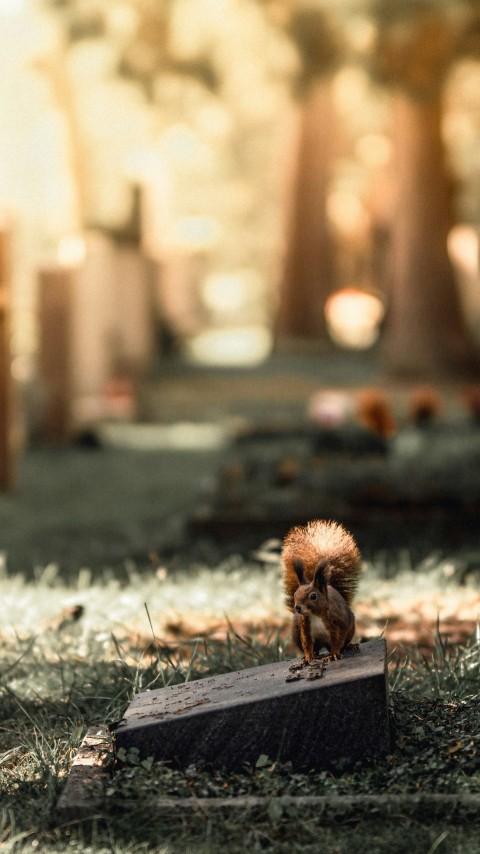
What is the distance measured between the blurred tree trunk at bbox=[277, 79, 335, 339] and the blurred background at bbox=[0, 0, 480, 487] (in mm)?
26

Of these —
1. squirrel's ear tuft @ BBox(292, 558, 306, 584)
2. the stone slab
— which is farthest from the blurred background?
the stone slab

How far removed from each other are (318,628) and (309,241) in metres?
13.5

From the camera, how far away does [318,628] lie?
3.29 meters

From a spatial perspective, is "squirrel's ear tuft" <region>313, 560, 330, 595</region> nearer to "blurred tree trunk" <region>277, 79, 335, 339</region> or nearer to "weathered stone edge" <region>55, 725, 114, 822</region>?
"weathered stone edge" <region>55, 725, 114, 822</region>

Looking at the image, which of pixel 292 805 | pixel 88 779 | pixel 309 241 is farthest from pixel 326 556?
pixel 309 241

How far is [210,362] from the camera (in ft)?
49.7

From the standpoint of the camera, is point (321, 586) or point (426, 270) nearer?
point (321, 586)

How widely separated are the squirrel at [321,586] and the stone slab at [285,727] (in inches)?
6.5

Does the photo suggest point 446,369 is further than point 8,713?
Yes

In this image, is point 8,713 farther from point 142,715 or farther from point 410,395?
point 410,395

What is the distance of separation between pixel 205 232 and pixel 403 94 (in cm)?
1679

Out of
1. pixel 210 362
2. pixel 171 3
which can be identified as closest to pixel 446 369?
pixel 210 362

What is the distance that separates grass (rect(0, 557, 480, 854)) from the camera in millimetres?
2846

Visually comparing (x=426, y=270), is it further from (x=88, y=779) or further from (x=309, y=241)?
(x=88, y=779)
